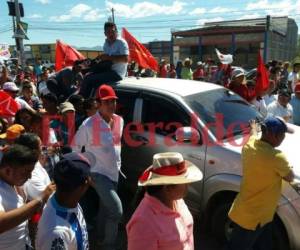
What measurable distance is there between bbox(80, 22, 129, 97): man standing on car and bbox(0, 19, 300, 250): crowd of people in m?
0.02

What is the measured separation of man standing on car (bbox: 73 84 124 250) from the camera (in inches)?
154

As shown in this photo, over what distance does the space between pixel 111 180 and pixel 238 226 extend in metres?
1.40

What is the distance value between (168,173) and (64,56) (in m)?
6.43

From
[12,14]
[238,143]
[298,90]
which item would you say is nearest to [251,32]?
[12,14]

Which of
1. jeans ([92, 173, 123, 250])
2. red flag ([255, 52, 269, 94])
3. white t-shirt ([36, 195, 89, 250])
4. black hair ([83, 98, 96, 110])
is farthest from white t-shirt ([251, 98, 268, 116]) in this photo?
white t-shirt ([36, 195, 89, 250])

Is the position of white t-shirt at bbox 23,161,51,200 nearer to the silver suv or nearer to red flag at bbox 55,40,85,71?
the silver suv

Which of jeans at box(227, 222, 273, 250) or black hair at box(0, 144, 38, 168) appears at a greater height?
black hair at box(0, 144, 38, 168)

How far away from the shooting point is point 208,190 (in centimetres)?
413

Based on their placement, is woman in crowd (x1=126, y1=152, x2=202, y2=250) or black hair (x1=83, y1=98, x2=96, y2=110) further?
black hair (x1=83, y1=98, x2=96, y2=110)

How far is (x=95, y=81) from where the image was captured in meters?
5.55

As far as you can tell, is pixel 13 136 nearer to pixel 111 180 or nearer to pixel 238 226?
pixel 111 180

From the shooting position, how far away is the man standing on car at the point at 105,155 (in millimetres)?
3904

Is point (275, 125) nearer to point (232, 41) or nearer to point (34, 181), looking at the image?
point (34, 181)

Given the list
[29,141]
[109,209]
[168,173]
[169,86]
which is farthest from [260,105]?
[168,173]
